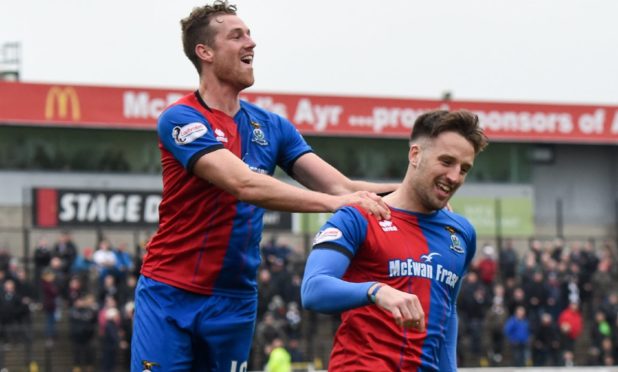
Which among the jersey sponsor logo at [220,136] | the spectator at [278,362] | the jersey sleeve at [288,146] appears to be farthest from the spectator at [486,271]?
the jersey sponsor logo at [220,136]

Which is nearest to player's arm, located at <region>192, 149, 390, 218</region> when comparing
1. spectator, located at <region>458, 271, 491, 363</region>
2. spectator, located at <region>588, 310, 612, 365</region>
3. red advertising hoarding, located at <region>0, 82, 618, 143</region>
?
spectator, located at <region>458, 271, 491, 363</region>

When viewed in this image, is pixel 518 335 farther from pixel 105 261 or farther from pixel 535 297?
pixel 105 261

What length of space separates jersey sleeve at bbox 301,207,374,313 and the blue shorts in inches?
39.9

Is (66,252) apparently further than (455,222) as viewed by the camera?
Yes

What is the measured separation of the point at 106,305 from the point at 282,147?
18805mm

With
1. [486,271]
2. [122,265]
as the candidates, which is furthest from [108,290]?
[486,271]

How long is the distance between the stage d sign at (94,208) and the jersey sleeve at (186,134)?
97.1 feet

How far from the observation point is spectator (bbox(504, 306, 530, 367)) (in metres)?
28.7

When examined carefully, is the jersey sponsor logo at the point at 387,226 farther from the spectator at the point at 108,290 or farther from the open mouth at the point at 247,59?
the spectator at the point at 108,290

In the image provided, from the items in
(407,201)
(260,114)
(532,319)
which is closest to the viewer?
(407,201)

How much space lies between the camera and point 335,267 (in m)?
5.34

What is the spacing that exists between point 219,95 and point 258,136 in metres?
0.27

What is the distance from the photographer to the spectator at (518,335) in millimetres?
28672

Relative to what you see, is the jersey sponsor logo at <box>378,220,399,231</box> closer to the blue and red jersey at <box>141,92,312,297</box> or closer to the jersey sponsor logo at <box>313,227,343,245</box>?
the jersey sponsor logo at <box>313,227,343,245</box>
